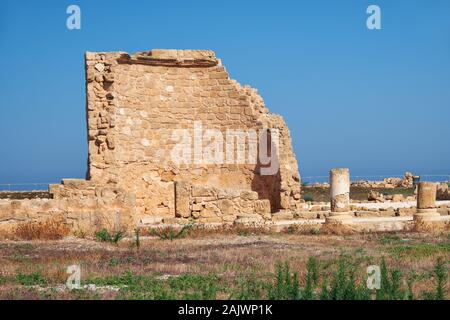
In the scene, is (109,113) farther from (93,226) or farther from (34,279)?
(34,279)

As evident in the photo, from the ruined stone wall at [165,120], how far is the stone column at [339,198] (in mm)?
2326

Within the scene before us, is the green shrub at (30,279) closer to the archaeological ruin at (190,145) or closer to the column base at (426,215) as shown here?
the archaeological ruin at (190,145)

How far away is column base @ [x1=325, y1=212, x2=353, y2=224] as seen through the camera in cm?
1653

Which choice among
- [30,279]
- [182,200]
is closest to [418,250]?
[30,279]

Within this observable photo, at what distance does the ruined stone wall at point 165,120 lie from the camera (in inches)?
720

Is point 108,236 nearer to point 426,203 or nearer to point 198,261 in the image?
point 198,261

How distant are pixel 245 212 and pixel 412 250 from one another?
18.7 ft

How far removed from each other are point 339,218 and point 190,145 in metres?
4.90

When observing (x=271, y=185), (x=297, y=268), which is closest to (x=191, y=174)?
(x=271, y=185)

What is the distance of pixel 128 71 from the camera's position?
19000 millimetres

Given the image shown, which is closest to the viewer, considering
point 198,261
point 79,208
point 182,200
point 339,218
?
point 198,261

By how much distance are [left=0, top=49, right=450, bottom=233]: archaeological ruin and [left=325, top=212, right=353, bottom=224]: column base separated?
0.54 meters

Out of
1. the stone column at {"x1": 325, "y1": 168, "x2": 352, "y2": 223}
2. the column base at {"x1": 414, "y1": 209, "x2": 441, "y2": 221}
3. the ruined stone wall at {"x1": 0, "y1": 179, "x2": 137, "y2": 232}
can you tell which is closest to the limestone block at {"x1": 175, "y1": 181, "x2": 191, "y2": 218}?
the ruined stone wall at {"x1": 0, "y1": 179, "x2": 137, "y2": 232}

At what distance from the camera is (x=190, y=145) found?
19.5 m
